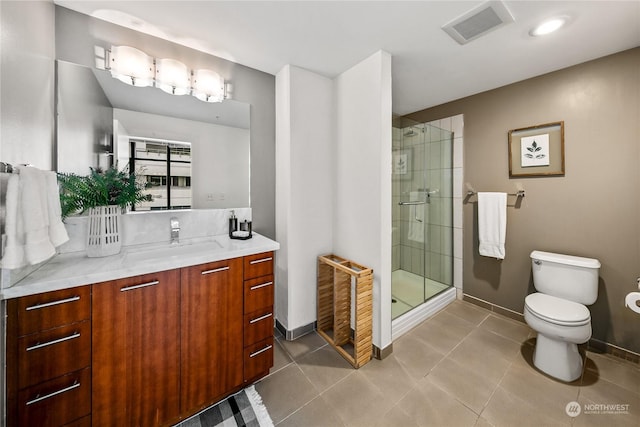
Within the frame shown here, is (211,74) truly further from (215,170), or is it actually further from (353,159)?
(353,159)

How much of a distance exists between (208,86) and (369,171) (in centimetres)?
138

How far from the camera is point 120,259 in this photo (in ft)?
4.26

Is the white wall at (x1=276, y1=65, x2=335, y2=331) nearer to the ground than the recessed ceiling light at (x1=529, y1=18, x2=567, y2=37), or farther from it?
nearer to the ground

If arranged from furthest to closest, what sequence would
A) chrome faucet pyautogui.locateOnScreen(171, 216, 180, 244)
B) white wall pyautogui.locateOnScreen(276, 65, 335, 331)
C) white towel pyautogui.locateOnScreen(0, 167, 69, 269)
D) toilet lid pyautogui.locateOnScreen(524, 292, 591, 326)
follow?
white wall pyautogui.locateOnScreen(276, 65, 335, 331) < chrome faucet pyautogui.locateOnScreen(171, 216, 180, 244) < toilet lid pyautogui.locateOnScreen(524, 292, 591, 326) < white towel pyautogui.locateOnScreen(0, 167, 69, 269)

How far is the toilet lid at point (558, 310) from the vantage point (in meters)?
1.59

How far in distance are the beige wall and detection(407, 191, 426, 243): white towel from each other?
64 centimetres

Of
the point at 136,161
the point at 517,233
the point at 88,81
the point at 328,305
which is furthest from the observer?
the point at 517,233

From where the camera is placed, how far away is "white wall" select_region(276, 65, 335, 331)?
1.99 meters

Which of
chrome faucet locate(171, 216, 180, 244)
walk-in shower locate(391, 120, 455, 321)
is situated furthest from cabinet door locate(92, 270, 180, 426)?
walk-in shower locate(391, 120, 455, 321)

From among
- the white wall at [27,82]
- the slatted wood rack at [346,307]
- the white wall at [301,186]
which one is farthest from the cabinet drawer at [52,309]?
the slatted wood rack at [346,307]

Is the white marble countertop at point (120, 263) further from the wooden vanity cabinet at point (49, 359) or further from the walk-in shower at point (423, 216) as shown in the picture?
the walk-in shower at point (423, 216)

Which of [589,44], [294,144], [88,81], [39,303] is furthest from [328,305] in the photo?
[589,44]

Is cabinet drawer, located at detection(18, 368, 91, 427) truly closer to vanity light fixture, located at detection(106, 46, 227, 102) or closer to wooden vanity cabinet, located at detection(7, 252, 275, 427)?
wooden vanity cabinet, located at detection(7, 252, 275, 427)

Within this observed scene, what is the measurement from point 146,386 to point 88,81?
1.77 meters
